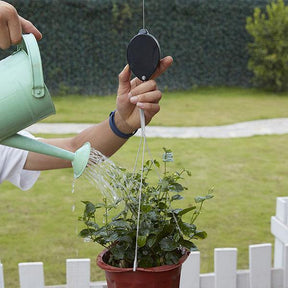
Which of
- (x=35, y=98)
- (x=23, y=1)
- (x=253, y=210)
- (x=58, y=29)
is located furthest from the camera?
(x=58, y=29)

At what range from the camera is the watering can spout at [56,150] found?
0.87 m

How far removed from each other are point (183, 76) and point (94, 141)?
9542 mm

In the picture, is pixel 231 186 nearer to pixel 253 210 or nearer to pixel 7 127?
pixel 253 210

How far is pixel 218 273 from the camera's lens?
6.42 ft

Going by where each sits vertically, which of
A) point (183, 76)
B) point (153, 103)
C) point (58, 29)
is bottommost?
point (183, 76)

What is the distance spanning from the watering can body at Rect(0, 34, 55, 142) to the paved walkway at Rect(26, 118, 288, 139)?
17.4 feet

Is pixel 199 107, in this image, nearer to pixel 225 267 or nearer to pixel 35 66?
pixel 225 267

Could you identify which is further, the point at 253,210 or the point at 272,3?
the point at 272,3

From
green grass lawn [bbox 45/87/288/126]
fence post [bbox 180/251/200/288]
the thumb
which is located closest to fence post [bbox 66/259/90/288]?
fence post [bbox 180/251/200/288]

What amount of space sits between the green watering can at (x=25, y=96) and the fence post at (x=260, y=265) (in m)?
1.25

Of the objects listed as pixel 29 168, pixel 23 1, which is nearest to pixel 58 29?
pixel 23 1

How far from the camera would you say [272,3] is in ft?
35.3

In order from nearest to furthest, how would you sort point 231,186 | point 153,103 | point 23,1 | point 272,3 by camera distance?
point 153,103 < point 231,186 < point 23,1 < point 272,3

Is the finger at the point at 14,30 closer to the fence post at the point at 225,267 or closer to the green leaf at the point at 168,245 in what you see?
the green leaf at the point at 168,245
